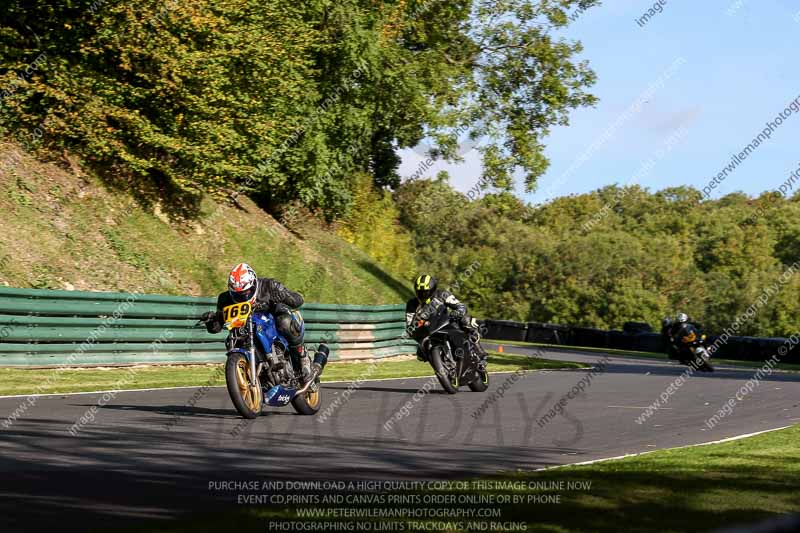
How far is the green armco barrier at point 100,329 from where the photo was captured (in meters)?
18.5

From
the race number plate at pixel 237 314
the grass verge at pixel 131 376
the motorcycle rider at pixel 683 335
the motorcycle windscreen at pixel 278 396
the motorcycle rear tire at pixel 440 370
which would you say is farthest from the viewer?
the motorcycle rider at pixel 683 335

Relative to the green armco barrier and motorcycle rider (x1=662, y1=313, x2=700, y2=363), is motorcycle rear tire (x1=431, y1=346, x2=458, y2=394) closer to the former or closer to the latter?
the green armco barrier

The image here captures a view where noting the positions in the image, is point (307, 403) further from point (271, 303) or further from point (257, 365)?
point (271, 303)

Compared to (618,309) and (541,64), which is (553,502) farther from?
(618,309)

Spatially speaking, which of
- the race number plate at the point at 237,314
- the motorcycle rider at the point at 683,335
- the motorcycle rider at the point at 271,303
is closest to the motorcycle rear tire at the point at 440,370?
the motorcycle rider at the point at 271,303

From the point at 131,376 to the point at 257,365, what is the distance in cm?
740

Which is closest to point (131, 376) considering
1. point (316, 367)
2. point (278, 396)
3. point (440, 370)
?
point (440, 370)

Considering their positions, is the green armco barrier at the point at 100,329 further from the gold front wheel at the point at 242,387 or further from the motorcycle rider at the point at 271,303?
the gold front wheel at the point at 242,387

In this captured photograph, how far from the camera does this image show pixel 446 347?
1719cm

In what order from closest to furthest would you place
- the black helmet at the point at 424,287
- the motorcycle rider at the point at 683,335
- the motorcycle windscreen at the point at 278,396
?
the motorcycle windscreen at the point at 278,396
the black helmet at the point at 424,287
the motorcycle rider at the point at 683,335

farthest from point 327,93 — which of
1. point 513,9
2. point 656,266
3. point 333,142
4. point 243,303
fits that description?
point 656,266

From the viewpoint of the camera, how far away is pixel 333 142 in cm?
3359

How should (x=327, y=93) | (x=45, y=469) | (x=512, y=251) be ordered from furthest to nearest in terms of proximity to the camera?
1. (x=512, y=251)
2. (x=327, y=93)
3. (x=45, y=469)

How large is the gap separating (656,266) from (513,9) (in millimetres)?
68303
